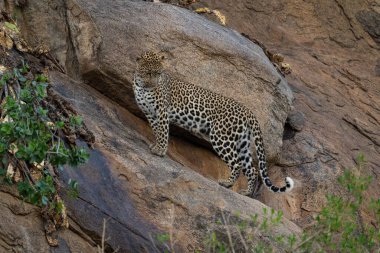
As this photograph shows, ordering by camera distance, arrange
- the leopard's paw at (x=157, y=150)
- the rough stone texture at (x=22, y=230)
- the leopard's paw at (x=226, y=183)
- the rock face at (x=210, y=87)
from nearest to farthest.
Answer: the rough stone texture at (x=22, y=230) → the rock face at (x=210, y=87) → the leopard's paw at (x=157, y=150) → the leopard's paw at (x=226, y=183)

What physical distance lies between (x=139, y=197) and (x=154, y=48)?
3774mm

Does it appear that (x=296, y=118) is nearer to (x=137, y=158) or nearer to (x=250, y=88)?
(x=250, y=88)

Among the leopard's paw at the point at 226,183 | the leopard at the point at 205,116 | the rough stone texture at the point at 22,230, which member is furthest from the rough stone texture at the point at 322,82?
the rough stone texture at the point at 22,230

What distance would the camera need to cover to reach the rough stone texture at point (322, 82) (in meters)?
17.7

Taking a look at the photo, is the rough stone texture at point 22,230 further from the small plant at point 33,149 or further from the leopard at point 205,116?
the leopard at point 205,116

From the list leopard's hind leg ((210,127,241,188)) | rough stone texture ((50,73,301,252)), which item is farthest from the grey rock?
→ rough stone texture ((50,73,301,252))

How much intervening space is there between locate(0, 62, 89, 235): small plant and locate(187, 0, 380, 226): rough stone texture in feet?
18.9

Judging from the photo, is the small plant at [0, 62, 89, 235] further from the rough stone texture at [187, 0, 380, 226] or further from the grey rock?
the grey rock

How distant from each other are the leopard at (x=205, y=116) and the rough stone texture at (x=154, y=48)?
25.0 inches

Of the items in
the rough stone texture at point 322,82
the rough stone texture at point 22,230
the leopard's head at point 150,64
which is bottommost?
the rough stone texture at point 322,82

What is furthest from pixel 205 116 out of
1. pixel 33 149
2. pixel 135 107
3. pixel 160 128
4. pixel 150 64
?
pixel 33 149

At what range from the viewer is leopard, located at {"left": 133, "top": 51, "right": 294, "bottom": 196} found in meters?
15.6

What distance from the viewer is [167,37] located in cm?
1684

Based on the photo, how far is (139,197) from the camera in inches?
539
